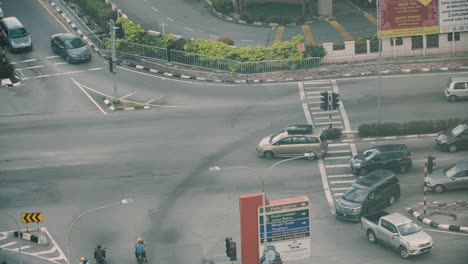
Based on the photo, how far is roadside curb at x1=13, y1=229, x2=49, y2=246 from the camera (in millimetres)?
79000

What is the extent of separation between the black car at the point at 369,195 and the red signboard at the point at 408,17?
65.8ft

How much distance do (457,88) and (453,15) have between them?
9.27 meters

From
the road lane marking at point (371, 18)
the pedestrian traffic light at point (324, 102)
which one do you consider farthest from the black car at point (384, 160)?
the road lane marking at point (371, 18)

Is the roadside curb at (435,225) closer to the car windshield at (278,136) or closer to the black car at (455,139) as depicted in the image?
the black car at (455,139)

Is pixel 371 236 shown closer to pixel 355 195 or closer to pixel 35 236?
pixel 355 195

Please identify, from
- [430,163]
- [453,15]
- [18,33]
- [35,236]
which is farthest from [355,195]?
[18,33]

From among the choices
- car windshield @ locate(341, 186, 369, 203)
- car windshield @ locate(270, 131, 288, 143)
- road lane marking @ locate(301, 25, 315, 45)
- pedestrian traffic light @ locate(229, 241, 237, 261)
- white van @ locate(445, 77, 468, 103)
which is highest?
road lane marking @ locate(301, 25, 315, 45)

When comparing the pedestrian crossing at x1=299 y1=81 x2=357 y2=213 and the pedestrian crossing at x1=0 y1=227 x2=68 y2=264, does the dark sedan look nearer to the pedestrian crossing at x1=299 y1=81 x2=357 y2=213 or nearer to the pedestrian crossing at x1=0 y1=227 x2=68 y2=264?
the pedestrian crossing at x1=299 y1=81 x2=357 y2=213

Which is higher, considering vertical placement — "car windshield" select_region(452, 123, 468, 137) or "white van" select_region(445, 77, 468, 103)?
"white van" select_region(445, 77, 468, 103)

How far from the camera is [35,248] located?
259ft

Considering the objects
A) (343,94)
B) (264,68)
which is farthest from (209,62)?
(343,94)

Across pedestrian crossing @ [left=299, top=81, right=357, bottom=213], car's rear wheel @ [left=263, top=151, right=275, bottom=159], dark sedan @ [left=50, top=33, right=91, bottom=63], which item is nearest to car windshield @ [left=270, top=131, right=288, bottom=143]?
car's rear wheel @ [left=263, top=151, right=275, bottom=159]

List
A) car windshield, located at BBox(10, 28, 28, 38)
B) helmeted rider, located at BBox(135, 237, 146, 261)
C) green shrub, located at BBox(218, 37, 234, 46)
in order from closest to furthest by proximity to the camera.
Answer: helmeted rider, located at BBox(135, 237, 146, 261) → green shrub, located at BBox(218, 37, 234, 46) → car windshield, located at BBox(10, 28, 28, 38)

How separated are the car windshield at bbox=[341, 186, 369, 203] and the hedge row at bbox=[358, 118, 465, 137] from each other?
1113cm
